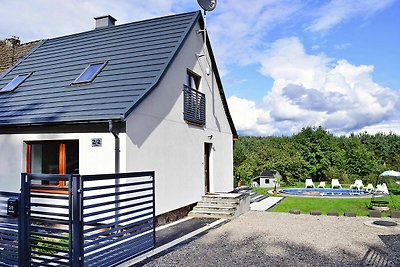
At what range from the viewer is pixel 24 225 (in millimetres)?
5488

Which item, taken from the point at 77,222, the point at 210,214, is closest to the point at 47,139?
the point at 77,222

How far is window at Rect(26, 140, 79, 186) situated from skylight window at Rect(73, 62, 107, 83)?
7.24ft

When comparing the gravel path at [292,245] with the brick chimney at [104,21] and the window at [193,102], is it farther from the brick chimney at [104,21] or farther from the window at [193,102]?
the brick chimney at [104,21]

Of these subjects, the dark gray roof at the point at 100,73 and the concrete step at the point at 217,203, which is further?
the concrete step at the point at 217,203

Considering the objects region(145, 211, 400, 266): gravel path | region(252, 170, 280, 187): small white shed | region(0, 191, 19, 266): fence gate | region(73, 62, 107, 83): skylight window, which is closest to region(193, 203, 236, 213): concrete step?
region(145, 211, 400, 266): gravel path

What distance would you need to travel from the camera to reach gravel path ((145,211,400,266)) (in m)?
6.65

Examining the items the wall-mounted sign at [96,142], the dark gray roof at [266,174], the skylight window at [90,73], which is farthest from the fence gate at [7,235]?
the dark gray roof at [266,174]

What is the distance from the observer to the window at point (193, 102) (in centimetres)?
1206

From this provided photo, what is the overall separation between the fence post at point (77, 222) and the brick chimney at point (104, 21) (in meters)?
11.6

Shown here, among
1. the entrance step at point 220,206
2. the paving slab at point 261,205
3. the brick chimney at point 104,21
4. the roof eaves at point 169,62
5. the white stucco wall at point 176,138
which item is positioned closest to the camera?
the roof eaves at point 169,62

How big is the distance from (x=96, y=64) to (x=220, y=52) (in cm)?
702

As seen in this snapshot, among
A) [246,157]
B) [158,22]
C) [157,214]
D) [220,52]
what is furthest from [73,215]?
[246,157]

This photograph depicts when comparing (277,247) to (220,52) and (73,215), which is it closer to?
(73,215)

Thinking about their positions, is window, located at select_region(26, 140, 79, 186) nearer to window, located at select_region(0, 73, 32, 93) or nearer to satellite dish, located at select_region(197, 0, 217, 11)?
window, located at select_region(0, 73, 32, 93)
